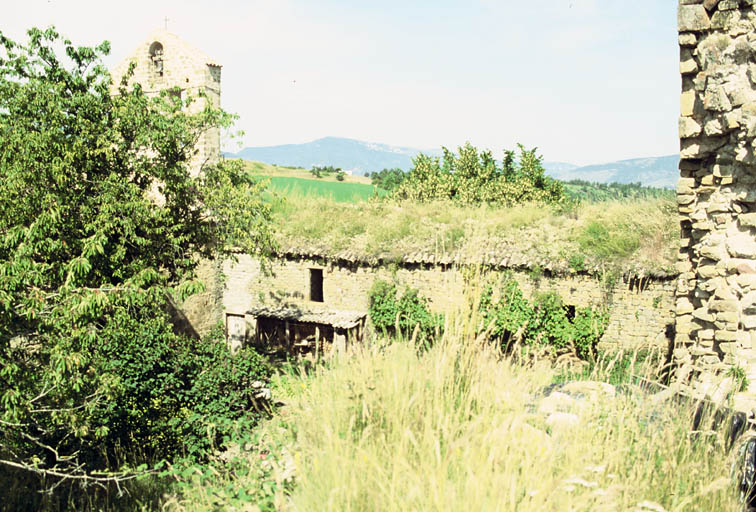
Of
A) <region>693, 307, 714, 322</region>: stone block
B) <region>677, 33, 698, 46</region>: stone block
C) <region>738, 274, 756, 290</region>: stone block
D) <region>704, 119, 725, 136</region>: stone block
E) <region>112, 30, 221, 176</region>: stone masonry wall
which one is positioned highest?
<region>112, 30, 221, 176</region>: stone masonry wall

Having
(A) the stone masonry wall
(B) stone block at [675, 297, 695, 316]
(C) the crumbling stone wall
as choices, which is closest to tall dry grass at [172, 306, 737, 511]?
(C) the crumbling stone wall

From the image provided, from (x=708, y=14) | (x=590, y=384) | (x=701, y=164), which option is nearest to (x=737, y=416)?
(x=590, y=384)

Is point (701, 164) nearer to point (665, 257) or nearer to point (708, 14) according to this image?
point (708, 14)

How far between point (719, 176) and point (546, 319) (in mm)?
8164

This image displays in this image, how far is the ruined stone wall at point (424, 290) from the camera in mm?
13602

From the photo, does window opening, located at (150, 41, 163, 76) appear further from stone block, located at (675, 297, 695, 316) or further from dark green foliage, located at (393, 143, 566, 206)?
stone block, located at (675, 297, 695, 316)

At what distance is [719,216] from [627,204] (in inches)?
386

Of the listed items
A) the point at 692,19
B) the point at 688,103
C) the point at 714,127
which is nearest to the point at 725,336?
the point at 714,127

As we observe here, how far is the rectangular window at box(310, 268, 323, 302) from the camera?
58.1ft

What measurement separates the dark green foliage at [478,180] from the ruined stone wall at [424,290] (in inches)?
343

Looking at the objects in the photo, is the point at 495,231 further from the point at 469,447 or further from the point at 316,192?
the point at 469,447

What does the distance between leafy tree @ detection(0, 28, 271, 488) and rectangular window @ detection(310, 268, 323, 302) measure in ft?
17.2

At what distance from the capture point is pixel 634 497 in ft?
10.7

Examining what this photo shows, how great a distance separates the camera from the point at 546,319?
47.5ft
